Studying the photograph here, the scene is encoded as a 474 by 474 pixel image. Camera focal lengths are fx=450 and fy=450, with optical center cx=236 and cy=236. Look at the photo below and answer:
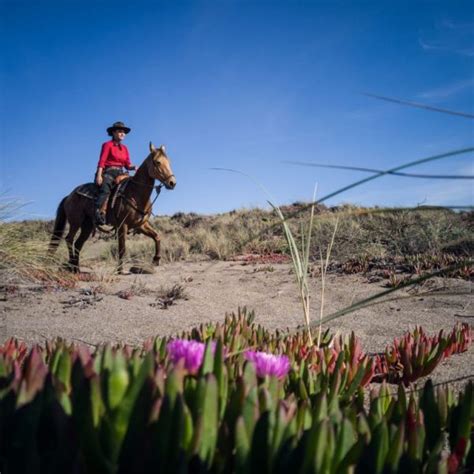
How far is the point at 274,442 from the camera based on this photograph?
36.9 inches

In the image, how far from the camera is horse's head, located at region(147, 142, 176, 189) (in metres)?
8.83

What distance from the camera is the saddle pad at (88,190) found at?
9461 millimetres

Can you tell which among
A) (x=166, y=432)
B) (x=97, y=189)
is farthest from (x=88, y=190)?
(x=166, y=432)

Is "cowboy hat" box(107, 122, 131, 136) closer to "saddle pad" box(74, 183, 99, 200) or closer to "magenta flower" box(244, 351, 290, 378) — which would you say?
"saddle pad" box(74, 183, 99, 200)

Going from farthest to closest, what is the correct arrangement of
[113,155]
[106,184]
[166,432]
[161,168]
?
[113,155]
[106,184]
[161,168]
[166,432]

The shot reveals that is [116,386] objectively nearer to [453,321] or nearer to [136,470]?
[136,470]

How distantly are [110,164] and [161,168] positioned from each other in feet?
5.60

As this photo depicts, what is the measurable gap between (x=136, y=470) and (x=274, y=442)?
0.28 metres

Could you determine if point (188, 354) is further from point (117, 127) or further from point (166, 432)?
point (117, 127)

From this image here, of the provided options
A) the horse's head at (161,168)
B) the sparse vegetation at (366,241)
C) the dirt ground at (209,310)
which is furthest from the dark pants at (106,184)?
the dirt ground at (209,310)

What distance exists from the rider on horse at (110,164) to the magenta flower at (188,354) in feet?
27.2

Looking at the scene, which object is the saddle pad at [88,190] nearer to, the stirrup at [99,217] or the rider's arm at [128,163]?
the stirrup at [99,217]

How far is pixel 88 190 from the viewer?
9.62 meters

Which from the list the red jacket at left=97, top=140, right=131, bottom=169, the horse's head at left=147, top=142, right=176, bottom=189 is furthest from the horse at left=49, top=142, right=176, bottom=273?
the red jacket at left=97, top=140, right=131, bottom=169
